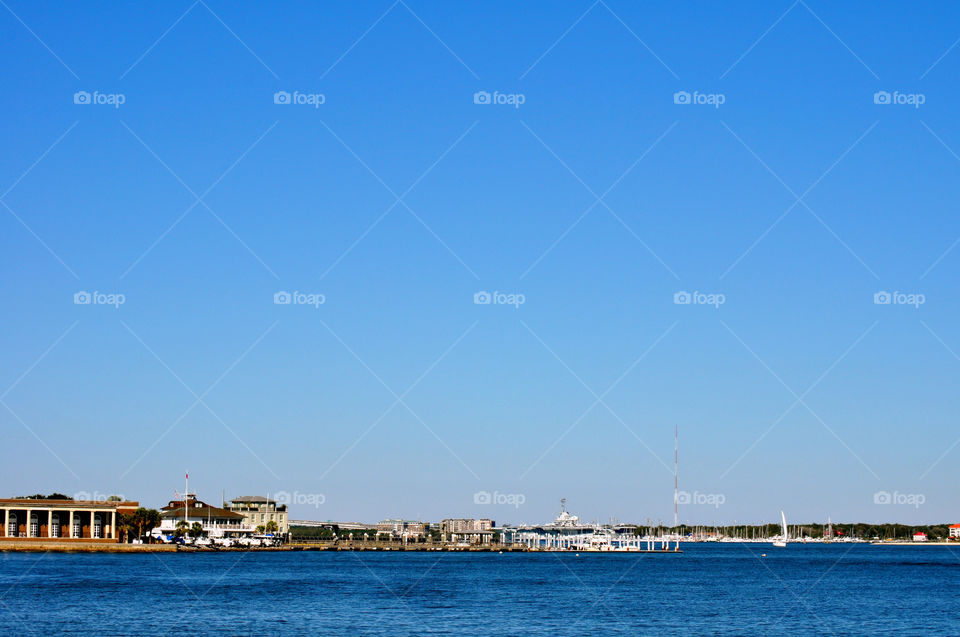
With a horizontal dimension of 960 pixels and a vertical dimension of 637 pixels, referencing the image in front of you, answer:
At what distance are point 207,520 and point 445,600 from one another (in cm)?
12142

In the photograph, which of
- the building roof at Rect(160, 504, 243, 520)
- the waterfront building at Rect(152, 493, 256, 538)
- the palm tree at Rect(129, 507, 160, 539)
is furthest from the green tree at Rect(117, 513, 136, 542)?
the building roof at Rect(160, 504, 243, 520)

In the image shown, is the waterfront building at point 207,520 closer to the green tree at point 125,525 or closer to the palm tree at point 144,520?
the palm tree at point 144,520

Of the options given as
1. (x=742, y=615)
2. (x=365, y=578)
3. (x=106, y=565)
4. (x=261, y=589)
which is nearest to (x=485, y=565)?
(x=365, y=578)

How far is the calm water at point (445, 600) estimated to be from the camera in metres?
58.1

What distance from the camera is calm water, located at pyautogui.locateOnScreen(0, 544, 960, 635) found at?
58125 mm

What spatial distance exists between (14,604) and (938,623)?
54.4 m

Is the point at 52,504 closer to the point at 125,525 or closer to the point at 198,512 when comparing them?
the point at 125,525

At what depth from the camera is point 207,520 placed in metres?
187

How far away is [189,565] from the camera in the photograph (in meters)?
116

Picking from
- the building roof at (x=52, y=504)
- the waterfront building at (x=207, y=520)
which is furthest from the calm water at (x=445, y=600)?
the waterfront building at (x=207, y=520)

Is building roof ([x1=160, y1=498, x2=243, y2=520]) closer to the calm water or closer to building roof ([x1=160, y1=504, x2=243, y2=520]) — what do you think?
building roof ([x1=160, y1=504, x2=243, y2=520])

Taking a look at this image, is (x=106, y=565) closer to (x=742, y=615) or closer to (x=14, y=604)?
(x=14, y=604)

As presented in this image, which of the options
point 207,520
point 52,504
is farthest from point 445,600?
point 207,520

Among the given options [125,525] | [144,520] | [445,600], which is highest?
[144,520]
